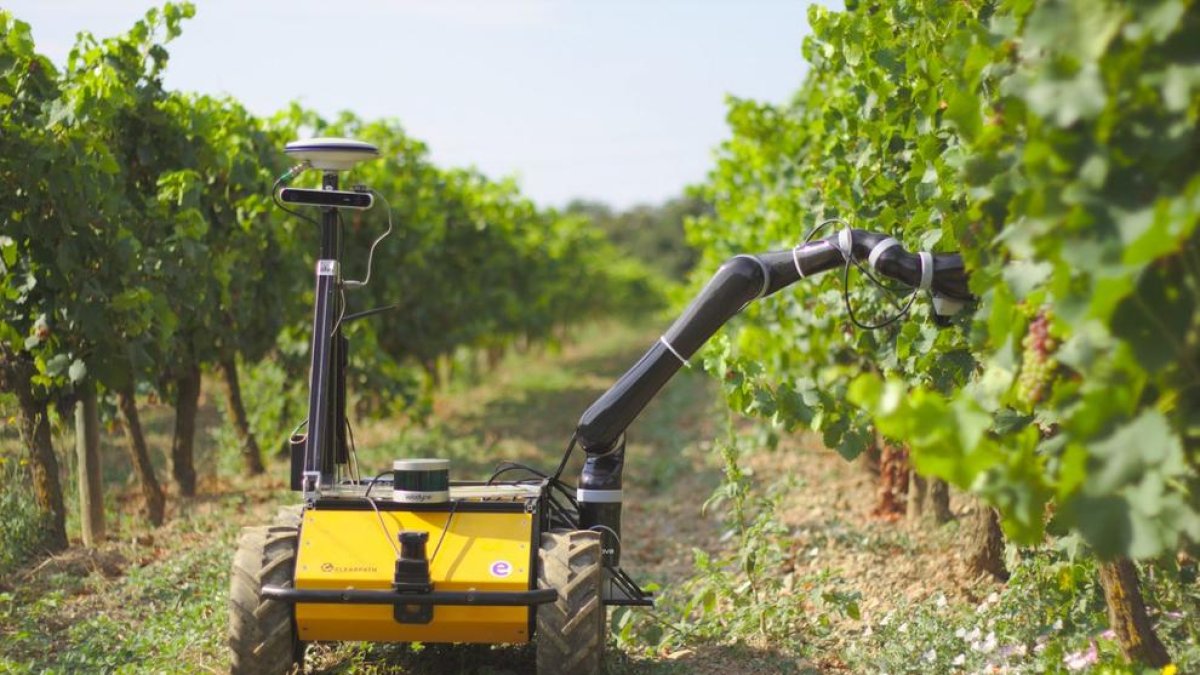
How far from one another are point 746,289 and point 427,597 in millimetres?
1599

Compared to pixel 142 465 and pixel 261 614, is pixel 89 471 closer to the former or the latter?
pixel 142 465

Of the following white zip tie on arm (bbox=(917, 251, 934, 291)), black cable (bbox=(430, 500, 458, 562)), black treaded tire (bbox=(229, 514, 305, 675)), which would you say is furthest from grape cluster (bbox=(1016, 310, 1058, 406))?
black treaded tire (bbox=(229, 514, 305, 675))

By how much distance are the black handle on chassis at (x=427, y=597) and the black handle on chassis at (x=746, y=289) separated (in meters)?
0.65

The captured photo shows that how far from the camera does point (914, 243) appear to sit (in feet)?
17.2

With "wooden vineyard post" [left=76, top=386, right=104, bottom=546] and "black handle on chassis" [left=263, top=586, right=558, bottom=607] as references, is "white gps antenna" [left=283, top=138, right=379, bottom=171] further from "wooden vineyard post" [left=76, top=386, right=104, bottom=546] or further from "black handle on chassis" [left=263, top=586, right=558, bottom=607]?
"wooden vineyard post" [left=76, top=386, right=104, bottom=546]

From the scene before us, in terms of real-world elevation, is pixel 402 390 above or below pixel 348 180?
below

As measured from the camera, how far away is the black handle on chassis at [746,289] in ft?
14.6

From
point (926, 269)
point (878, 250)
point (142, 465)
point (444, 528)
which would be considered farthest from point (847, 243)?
point (142, 465)

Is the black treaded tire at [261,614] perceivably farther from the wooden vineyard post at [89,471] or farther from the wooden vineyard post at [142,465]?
the wooden vineyard post at [142,465]

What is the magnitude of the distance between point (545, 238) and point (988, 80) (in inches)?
738

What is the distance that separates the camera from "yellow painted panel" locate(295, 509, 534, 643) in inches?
171

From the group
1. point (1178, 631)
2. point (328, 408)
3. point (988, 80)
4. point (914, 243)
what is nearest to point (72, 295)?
point (328, 408)

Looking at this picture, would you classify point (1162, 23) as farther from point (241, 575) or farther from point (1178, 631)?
point (241, 575)

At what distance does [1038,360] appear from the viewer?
10.8 feet
